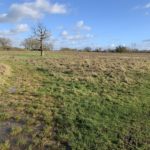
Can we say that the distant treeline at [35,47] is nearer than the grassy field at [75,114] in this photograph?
No

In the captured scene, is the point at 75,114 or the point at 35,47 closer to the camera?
the point at 75,114

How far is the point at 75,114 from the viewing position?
32.1ft

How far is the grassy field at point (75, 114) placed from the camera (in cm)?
775

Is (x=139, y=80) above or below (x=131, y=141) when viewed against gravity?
above

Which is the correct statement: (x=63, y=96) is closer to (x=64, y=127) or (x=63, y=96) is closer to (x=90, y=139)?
(x=64, y=127)

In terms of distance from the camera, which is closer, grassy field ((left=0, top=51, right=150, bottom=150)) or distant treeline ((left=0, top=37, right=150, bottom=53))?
grassy field ((left=0, top=51, right=150, bottom=150))

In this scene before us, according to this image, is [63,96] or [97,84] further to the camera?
[97,84]

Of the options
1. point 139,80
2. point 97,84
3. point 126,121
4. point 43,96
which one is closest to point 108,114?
point 126,121

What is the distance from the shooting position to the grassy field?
25.4 feet

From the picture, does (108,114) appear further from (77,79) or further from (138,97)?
(77,79)

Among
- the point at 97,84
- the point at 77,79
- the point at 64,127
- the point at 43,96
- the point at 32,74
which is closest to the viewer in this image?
the point at 64,127

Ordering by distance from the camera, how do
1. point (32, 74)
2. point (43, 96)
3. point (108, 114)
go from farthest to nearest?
1. point (32, 74)
2. point (43, 96)
3. point (108, 114)

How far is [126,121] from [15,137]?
12.8 feet

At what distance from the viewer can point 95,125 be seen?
8867 millimetres
